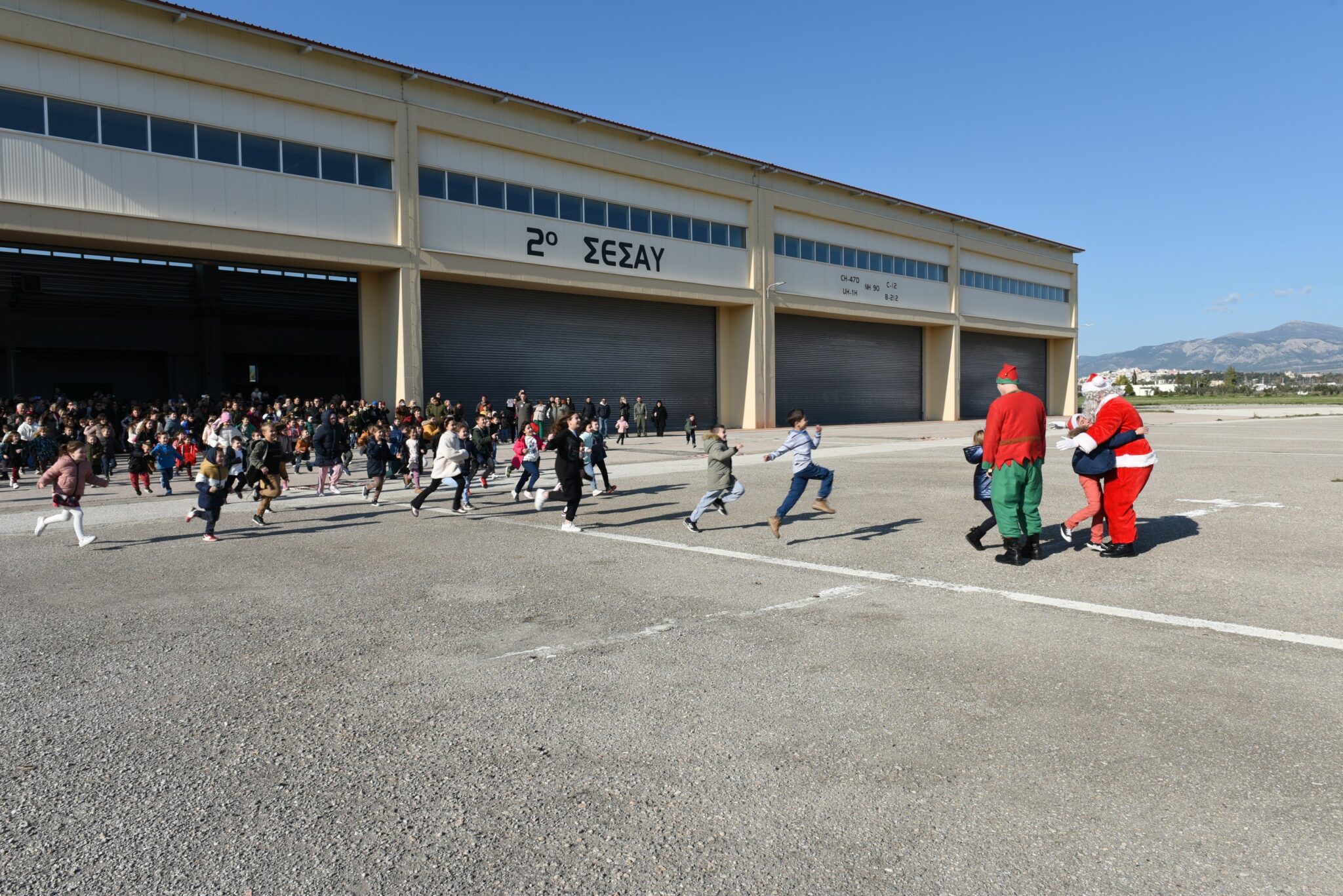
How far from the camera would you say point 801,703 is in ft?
15.4

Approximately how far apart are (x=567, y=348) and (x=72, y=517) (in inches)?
931

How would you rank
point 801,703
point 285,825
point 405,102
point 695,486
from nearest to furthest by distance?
point 285,825
point 801,703
point 695,486
point 405,102

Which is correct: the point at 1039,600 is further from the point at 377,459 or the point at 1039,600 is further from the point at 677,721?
the point at 377,459

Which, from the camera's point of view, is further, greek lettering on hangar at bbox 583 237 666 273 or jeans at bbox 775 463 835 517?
greek lettering on hangar at bbox 583 237 666 273

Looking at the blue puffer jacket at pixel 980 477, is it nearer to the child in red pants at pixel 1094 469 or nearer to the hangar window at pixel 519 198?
the child in red pants at pixel 1094 469

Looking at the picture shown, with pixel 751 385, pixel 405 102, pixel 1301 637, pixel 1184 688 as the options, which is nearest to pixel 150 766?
pixel 1184 688

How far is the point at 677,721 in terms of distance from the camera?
448 centimetres

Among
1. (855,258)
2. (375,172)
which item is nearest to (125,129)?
(375,172)

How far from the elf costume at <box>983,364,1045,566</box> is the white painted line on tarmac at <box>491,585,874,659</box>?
1.72 m

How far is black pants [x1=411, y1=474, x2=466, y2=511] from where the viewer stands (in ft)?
41.0

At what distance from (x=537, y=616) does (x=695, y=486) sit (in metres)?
9.38

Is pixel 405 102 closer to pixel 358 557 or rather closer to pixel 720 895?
pixel 358 557

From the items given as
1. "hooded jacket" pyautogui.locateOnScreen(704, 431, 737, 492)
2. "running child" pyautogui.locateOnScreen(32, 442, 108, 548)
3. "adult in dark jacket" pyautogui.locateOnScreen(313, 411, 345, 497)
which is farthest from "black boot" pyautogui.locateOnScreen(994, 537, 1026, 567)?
"adult in dark jacket" pyautogui.locateOnScreen(313, 411, 345, 497)

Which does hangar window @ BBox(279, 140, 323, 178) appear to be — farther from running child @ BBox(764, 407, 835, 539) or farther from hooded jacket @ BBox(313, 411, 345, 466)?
running child @ BBox(764, 407, 835, 539)
